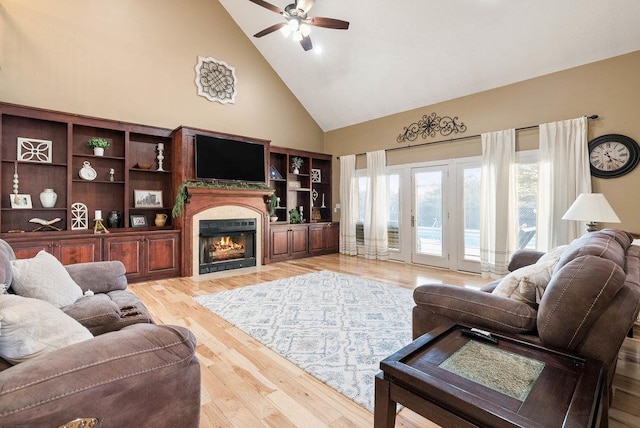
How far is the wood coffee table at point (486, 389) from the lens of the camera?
3.09 feet

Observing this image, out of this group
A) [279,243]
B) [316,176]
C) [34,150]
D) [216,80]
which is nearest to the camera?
[34,150]

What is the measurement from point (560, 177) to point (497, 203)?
2.97 feet

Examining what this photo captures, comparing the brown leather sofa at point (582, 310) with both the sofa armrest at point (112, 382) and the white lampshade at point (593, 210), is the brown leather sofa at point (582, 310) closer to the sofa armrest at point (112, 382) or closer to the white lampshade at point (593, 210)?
the sofa armrest at point (112, 382)

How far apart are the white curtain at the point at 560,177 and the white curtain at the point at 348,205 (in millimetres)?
3748

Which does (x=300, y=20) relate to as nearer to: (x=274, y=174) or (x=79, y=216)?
(x=274, y=174)

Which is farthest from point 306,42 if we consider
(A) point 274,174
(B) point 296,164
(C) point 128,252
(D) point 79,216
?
(D) point 79,216

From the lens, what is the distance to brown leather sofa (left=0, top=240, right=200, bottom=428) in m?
0.86

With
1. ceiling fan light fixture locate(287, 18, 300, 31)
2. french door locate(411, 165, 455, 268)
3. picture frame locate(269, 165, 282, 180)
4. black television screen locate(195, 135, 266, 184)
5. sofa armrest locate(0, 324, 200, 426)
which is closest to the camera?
sofa armrest locate(0, 324, 200, 426)

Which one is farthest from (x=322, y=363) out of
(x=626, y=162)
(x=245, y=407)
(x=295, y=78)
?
(x=295, y=78)

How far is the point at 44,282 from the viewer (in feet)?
6.24

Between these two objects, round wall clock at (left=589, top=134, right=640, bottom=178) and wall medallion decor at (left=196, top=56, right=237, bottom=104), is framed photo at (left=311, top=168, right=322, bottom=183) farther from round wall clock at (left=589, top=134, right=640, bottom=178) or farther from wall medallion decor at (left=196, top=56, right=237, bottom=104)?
round wall clock at (left=589, top=134, right=640, bottom=178)

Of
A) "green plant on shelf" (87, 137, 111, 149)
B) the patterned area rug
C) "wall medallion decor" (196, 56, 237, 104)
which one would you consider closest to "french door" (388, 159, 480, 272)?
the patterned area rug

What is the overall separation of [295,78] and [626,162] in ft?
20.0

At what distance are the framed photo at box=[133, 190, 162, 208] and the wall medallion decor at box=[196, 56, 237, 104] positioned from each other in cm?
214
